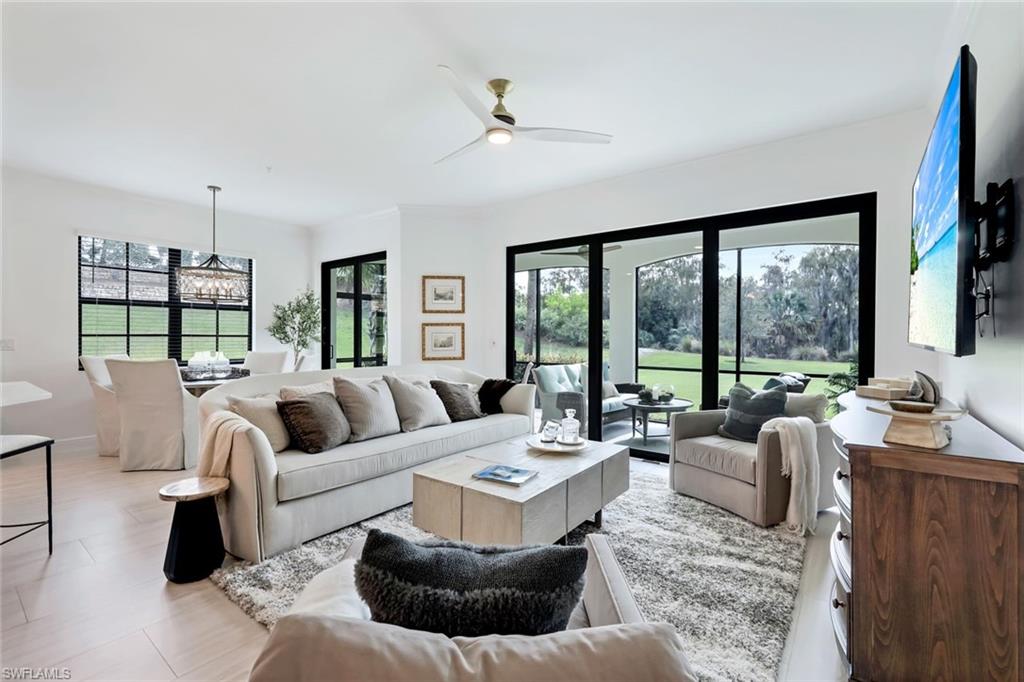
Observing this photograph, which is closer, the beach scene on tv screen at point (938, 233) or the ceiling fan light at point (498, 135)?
the beach scene on tv screen at point (938, 233)

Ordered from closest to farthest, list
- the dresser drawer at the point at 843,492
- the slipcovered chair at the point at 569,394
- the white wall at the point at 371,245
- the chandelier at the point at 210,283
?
the dresser drawer at the point at 843,492 → the chandelier at the point at 210,283 → the slipcovered chair at the point at 569,394 → the white wall at the point at 371,245

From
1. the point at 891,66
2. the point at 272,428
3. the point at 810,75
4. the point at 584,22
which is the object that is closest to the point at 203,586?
the point at 272,428

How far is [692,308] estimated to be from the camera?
172 inches

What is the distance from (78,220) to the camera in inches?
192

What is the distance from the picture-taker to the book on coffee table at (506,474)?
Answer: 7.84 feet

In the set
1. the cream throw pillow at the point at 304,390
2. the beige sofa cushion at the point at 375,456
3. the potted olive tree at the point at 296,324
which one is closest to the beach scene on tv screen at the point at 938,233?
the beige sofa cushion at the point at 375,456

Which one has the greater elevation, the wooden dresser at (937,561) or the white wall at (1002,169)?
the white wall at (1002,169)

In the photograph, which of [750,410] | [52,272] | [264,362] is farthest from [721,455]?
[52,272]

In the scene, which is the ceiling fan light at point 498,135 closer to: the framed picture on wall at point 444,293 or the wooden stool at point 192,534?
the wooden stool at point 192,534

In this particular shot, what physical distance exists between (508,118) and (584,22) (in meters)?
0.70

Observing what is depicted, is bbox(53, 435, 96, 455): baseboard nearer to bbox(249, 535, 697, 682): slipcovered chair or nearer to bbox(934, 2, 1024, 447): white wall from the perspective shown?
bbox(249, 535, 697, 682): slipcovered chair

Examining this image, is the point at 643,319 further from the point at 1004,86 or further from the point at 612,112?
the point at 1004,86

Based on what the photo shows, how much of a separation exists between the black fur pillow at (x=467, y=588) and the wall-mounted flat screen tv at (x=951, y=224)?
1.56 meters

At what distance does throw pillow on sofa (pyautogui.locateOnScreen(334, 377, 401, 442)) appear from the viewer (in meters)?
3.24
